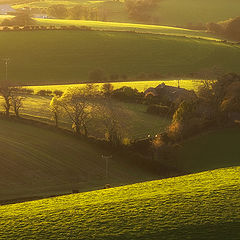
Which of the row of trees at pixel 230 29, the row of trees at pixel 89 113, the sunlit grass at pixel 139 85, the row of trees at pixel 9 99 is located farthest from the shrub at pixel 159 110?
the row of trees at pixel 230 29

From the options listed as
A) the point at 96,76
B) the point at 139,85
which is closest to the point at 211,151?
the point at 139,85

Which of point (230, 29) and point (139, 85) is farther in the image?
point (230, 29)

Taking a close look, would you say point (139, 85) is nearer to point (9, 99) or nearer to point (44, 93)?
point (44, 93)

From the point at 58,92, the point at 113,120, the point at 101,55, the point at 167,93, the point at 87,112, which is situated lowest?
the point at 58,92

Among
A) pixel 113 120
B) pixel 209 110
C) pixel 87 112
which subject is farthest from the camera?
pixel 87 112

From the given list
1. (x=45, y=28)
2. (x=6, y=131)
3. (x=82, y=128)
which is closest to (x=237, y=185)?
(x=82, y=128)

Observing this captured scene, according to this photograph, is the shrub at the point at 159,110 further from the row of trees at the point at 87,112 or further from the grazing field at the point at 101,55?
the grazing field at the point at 101,55
